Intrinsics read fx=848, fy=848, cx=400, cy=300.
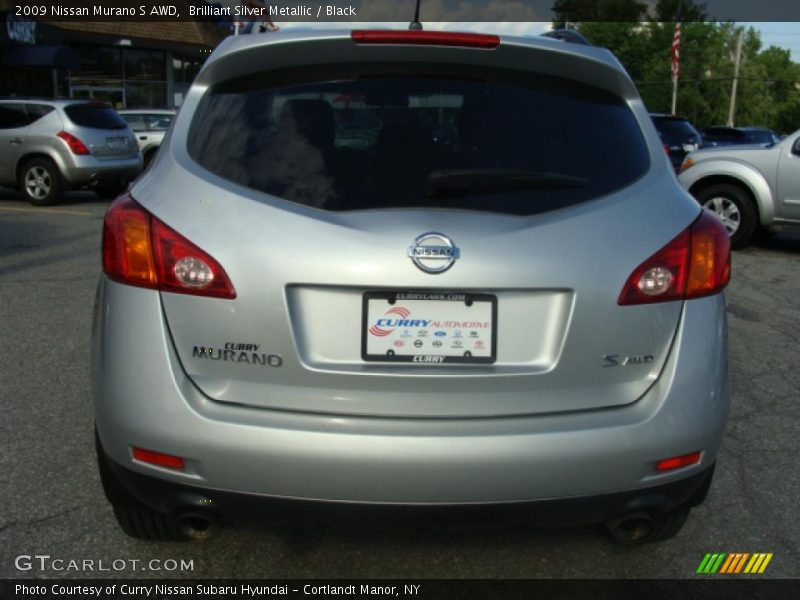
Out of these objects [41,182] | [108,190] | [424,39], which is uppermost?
[424,39]

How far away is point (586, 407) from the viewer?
229 centimetres

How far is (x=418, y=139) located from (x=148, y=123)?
1741cm

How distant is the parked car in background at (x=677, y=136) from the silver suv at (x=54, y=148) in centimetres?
1106

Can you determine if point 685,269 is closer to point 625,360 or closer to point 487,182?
point 625,360

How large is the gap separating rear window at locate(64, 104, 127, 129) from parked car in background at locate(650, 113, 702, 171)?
10.8m

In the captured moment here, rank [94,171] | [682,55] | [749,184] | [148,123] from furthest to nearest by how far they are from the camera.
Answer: [682,55]
[148,123]
[94,171]
[749,184]

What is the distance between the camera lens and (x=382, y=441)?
2195 mm

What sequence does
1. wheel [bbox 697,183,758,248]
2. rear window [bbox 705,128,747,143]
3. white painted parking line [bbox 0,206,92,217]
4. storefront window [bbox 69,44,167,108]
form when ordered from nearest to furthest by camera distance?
wheel [bbox 697,183,758,248]
white painted parking line [bbox 0,206,92,217]
rear window [bbox 705,128,747,143]
storefront window [bbox 69,44,167,108]

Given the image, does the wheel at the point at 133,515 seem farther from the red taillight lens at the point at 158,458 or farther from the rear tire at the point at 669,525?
the rear tire at the point at 669,525

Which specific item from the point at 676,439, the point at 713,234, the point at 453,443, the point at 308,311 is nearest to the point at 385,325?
the point at 308,311

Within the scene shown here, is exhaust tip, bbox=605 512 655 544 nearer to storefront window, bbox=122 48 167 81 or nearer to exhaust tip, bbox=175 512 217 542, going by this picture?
exhaust tip, bbox=175 512 217 542

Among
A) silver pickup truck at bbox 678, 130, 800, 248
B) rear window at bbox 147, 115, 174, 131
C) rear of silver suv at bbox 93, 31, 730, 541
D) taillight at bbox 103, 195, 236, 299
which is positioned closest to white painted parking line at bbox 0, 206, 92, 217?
rear window at bbox 147, 115, 174, 131

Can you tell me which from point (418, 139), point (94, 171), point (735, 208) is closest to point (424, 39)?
point (418, 139)

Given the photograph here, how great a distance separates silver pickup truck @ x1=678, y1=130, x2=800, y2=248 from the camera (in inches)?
393
